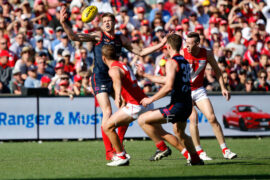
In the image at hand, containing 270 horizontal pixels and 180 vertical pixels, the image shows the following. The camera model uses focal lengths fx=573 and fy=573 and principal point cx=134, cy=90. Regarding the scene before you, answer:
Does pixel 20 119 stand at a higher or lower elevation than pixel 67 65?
lower

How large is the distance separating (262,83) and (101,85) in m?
8.63

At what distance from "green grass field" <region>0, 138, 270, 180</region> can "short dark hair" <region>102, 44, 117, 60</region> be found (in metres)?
1.75

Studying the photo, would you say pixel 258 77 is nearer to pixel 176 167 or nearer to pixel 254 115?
pixel 254 115

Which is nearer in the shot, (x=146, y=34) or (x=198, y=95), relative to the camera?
(x=198, y=95)

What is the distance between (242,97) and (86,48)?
5574 millimetres

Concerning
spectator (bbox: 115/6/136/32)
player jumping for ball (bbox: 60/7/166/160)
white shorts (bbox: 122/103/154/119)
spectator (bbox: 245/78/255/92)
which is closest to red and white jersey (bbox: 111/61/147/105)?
white shorts (bbox: 122/103/154/119)

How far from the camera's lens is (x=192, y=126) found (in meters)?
10.6

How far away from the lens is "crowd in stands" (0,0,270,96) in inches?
→ 663

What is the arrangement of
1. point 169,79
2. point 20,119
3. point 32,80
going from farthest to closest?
point 32,80, point 20,119, point 169,79

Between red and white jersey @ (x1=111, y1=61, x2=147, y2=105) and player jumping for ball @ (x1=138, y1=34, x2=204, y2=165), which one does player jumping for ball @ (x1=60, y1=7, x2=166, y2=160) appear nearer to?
red and white jersey @ (x1=111, y1=61, x2=147, y2=105)

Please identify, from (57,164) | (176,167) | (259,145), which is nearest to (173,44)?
(176,167)

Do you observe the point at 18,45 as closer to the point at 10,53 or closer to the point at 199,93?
the point at 10,53

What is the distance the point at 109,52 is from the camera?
913cm

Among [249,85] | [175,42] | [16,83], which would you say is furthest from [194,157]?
[16,83]
